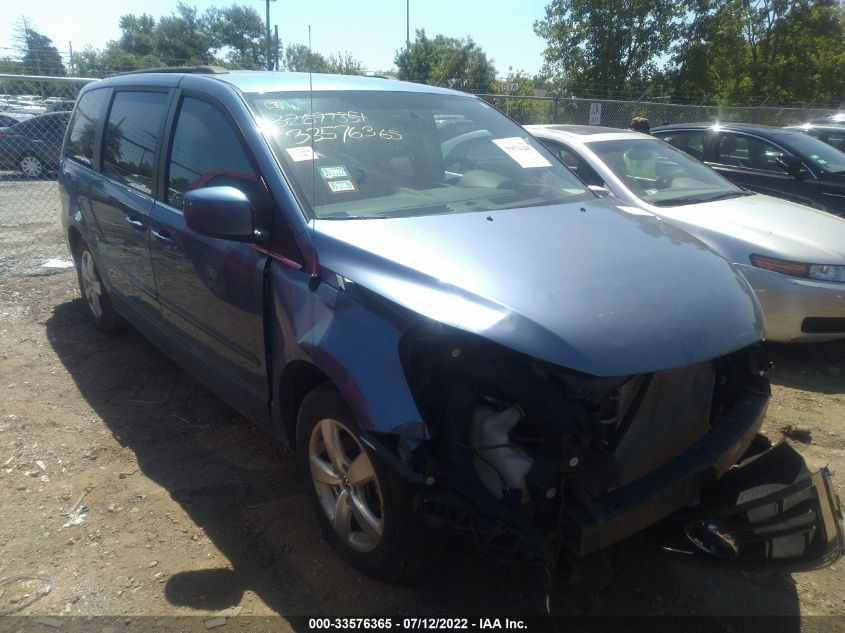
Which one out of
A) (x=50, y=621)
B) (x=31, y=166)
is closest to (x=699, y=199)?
(x=50, y=621)

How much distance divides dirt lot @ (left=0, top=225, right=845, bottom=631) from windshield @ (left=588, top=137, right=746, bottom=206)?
5.79 ft

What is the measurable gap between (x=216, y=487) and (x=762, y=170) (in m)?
6.90

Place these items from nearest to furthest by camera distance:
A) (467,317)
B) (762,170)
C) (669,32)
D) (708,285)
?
(467,317), (708,285), (762,170), (669,32)

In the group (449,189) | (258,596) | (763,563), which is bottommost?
Result: (258,596)

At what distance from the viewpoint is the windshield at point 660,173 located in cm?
561

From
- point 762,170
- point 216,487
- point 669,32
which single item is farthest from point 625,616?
point 669,32

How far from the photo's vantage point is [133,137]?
4094 mm

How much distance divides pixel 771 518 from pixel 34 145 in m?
15.7

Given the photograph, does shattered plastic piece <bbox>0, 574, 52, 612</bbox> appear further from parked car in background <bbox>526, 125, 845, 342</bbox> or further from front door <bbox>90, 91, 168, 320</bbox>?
parked car in background <bbox>526, 125, 845, 342</bbox>

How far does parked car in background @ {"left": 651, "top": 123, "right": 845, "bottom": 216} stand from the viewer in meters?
7.30

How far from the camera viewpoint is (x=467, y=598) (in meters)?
2.57

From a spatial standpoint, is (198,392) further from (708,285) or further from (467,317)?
(708,285)

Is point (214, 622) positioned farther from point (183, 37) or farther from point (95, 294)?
point (183, 37)

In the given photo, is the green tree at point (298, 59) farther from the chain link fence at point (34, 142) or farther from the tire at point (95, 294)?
the chain link fence at point (34, 142)
